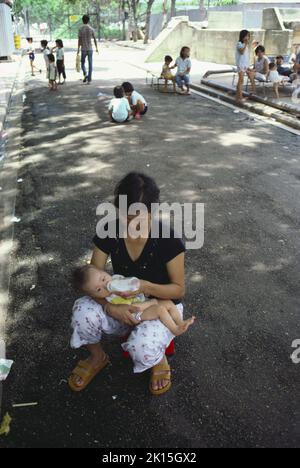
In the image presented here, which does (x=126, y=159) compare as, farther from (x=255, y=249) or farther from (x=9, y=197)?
(x=255, y=249)

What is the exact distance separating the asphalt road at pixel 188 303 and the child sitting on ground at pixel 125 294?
1.78 feet

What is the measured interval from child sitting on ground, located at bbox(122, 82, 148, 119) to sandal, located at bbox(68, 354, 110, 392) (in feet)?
27.0

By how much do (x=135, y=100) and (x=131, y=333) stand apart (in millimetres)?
8387

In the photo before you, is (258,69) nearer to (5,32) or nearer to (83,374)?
(83,374)

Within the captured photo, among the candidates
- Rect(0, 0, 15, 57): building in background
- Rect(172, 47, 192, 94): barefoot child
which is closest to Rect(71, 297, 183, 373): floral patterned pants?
Rect(172, 47, 192, 94): barefoot child

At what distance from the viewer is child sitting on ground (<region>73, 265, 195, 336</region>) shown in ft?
8.09

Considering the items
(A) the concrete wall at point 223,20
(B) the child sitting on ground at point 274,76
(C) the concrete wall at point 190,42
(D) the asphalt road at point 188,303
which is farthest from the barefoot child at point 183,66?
(A) the concrete wall at point 223,20

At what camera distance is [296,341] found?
123 inches

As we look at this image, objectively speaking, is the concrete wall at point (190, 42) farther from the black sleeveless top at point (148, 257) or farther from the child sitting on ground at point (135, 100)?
the black sleeveless top at point (148, 257)

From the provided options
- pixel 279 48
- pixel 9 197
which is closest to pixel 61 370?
pixel 9 197

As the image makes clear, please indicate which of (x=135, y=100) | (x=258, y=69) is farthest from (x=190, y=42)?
(x=135, y=100)

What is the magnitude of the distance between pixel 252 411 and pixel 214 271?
1.67 m

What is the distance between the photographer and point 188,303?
3.59 metres

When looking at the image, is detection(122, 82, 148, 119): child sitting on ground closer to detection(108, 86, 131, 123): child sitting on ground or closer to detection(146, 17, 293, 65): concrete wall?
detection(108, 86, 131, 123): child sitting on ground
